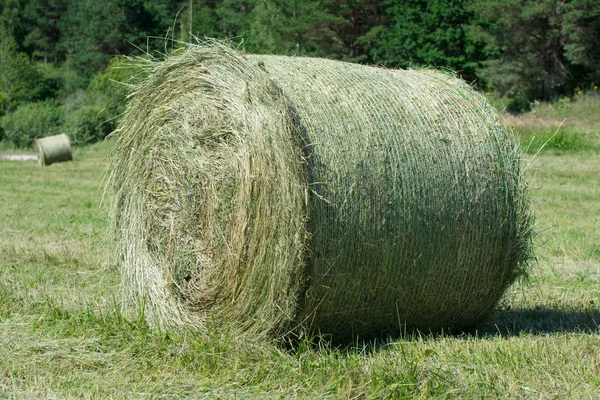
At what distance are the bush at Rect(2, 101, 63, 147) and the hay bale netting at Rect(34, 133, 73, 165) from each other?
21850 mm

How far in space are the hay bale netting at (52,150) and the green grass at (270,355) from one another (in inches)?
619

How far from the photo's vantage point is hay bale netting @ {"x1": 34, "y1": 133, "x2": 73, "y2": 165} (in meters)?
22.8

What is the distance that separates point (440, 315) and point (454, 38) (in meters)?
32.5

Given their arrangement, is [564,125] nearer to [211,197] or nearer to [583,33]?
[583,33]

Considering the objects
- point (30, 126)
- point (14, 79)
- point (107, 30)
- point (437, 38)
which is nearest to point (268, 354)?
point (437, 38)

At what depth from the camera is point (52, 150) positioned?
23.1 metres

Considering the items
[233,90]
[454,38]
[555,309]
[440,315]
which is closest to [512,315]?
[555,309]

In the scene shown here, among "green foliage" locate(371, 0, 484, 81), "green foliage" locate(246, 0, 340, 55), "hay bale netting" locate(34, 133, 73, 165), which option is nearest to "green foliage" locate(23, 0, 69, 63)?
"green foliage" locate(246, 0, 340, 55)

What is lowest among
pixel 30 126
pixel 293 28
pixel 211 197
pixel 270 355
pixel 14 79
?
pixel 30 126

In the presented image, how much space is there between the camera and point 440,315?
5711mm

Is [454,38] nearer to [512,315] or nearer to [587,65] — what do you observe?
[587,65]

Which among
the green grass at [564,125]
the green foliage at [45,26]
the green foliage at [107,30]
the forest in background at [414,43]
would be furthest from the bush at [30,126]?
the green foliage at [45,26]

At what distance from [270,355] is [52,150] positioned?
64.4 ft

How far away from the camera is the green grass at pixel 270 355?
4359 mm
